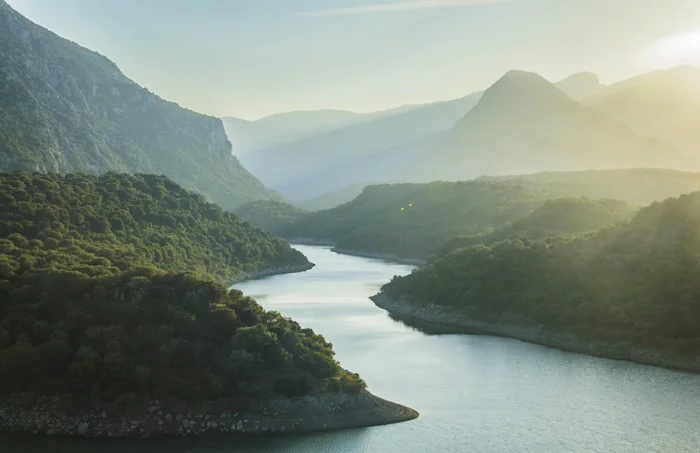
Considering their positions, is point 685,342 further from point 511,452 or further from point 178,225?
point 178,225

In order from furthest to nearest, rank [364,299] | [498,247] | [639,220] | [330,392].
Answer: [364,299], [498,247], [639,220], [330,392]

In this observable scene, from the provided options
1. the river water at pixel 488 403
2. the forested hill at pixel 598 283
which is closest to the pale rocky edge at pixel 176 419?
the river water at pixel 488 403

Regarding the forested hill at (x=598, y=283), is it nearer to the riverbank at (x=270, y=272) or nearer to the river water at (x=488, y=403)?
the river water at (x=488, y=403)

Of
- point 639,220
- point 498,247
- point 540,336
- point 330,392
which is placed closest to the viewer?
point 330,392

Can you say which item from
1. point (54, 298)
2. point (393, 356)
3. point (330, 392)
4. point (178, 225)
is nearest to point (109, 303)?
point (54, 298)

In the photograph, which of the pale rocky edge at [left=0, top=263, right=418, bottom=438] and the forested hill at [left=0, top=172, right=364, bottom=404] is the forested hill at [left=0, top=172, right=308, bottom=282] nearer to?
the forested hill at [left=0, top=172, right=364, bottom=404]

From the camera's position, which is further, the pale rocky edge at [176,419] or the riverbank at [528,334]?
the riverbank at [528,334]

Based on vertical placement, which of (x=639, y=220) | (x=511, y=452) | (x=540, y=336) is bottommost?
(x=511, y=452)
